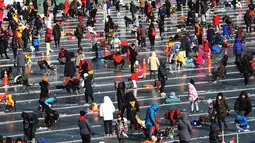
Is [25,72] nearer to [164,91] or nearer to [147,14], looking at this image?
[164,91]

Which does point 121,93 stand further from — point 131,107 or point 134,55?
point 134,55

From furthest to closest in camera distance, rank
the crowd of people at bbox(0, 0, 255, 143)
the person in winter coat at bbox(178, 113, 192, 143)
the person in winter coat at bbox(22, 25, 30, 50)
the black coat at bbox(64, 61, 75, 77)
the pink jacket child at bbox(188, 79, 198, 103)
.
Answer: the person in winter coat at bbox(22, 25, 30, 50), the black coat at bbox(64, 61, 75, 77), the pink jacket child at bbox(188, 79, 198, 103), the crowd of people at bbox(0, 0, 255, 143), the person in winter coat at bbox(178, 113, 192, 143)

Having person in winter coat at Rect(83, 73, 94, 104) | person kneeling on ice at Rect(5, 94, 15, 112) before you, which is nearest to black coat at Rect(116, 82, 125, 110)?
person in winter coat at Rect(83, 73, 94, 104)

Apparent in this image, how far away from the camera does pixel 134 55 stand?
134 feet

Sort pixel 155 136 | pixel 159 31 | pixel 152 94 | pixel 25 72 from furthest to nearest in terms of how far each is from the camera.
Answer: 1. pixel 159 31
2. pixel 25 72
3. pixel 152 94
4. pixel 155 136

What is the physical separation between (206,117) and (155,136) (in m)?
2.76

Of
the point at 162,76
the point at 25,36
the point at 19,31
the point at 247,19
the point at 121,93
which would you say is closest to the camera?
the point at 121,93

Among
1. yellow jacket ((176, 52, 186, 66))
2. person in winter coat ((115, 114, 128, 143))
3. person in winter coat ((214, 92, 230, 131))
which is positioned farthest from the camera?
yellow jacket ((176, 52, 186, 66))

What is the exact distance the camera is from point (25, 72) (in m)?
42.9

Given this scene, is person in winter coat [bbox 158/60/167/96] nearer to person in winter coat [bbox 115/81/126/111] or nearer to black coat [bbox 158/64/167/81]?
black coat [bbox 158/64/167/81]

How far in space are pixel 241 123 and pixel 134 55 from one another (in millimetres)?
11002

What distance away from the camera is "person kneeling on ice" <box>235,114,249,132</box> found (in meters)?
30.6

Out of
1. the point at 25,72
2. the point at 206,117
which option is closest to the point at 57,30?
the point at 25,72

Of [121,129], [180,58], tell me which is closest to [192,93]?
[121,129]
